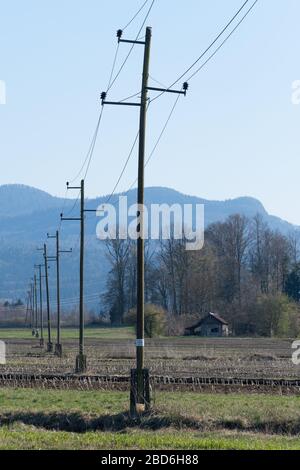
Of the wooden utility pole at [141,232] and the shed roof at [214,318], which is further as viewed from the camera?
the shed roof at [214,318]

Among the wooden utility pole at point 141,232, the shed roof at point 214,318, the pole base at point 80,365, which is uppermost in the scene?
the wooden utility pole at point 141,232

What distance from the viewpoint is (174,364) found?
46.3 meters

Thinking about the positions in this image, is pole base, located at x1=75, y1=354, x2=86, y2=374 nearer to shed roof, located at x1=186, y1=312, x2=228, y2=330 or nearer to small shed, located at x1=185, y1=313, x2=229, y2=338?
small shed, located at x1=185, y1=313, x2=229, y2=338

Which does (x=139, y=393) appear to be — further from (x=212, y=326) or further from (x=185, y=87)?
(x=212, y=326)

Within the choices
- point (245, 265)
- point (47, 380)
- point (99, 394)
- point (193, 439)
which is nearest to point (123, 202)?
point (47, 380)

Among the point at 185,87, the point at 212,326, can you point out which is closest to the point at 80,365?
the point at 185,87

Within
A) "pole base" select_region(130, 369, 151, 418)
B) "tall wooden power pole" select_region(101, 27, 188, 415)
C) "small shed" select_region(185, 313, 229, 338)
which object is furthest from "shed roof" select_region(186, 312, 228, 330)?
"pole base" select_region(130, 369, 151, 418)

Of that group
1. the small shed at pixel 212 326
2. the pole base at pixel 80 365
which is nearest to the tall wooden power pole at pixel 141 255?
the pole base at pixel 80 365

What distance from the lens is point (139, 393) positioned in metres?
24.8

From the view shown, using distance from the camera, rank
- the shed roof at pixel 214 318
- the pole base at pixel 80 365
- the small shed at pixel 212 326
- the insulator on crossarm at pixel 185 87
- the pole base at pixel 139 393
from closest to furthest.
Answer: the pole base at pixel 139 393, the insulator on crossarm at pixel 185 87, the pole base at pixel 80 365, the small shed at pixel 212 326, the shed roof at pixel 214 318

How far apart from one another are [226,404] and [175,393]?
157 inches

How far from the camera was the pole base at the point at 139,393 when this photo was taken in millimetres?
23953

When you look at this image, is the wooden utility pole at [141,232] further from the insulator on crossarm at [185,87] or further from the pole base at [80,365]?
the pole base at [80,365]

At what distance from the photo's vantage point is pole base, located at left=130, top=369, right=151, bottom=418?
2395 centimetres
